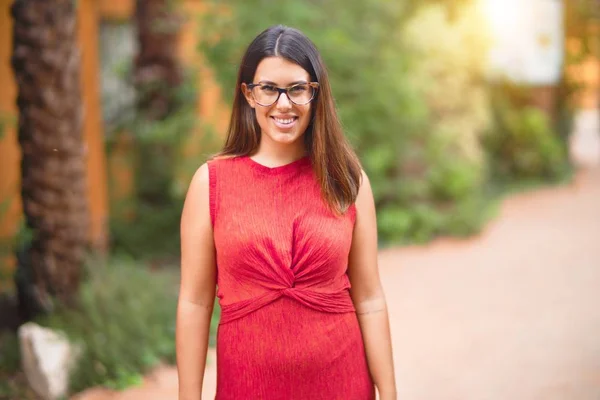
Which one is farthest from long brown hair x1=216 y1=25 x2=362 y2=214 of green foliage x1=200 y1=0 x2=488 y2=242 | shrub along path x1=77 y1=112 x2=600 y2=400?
green foliage x1=200 y1=0 x2=488 y2=242

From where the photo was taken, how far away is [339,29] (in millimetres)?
10023

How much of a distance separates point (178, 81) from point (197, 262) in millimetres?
7722

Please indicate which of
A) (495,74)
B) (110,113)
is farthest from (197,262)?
(495,74)

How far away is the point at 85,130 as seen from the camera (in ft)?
24.5

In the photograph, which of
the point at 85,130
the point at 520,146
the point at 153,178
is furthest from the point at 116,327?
the point at 520,146

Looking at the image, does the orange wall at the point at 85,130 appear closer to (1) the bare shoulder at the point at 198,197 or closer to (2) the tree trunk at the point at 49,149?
(2) the tree trunk at the point at 49,149

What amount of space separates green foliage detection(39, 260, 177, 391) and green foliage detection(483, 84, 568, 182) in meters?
10.9

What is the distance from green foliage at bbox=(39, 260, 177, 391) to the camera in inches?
210

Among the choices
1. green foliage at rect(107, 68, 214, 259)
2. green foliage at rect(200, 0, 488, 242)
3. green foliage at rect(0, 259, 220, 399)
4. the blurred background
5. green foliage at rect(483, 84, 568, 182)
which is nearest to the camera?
green foliage at rect(0, 259, 220, 399)

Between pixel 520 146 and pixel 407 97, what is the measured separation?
6458 mm

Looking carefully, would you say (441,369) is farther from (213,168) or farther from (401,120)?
(401,120)

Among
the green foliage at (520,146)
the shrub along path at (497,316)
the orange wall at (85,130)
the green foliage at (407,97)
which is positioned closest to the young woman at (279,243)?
the shrub along path at (497,316)

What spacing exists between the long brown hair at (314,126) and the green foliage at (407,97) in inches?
265

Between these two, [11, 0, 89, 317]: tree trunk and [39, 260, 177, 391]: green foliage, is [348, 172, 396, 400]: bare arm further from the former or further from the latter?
[11, 0, 89, 317]: tree trunk
